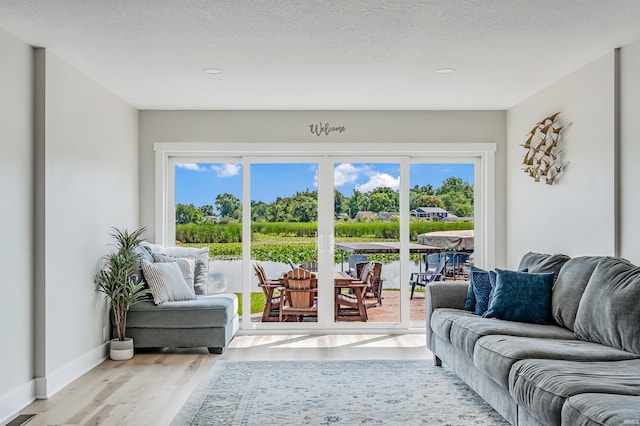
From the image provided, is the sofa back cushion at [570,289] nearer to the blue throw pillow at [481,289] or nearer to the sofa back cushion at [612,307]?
the sofa back cushion at [612,307]

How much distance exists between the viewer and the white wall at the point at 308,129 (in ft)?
22.6

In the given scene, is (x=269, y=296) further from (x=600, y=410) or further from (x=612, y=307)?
(x=600, y=410)

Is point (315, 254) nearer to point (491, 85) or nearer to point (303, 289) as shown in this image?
point (303, 289)

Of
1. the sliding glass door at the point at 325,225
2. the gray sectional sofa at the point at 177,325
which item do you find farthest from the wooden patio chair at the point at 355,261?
the gray sectional sofa at the point at 177,325

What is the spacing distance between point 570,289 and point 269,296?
3.51 meters

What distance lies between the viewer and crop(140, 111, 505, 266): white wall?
6.90 meters

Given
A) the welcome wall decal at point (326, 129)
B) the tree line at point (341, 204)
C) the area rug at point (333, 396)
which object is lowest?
the area rug at point (333, 396)

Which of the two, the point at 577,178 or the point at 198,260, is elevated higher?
the point at 577,178

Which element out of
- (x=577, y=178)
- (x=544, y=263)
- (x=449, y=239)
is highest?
(x=577, y=178)

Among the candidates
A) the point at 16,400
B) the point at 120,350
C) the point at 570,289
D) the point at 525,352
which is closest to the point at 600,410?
the point at 525,352

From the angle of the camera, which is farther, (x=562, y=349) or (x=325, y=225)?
(x=325, y=225)

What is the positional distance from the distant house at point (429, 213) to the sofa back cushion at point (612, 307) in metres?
2.99

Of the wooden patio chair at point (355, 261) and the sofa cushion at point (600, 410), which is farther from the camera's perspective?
the wooden patio chair at point (355, 261)

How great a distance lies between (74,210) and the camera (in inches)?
197
